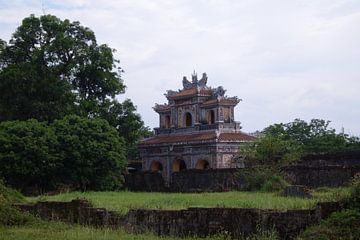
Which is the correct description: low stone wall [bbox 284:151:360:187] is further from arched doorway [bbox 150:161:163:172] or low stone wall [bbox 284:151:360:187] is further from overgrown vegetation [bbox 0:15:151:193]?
arched doorway [bbox 150:161:163:172]

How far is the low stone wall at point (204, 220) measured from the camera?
13.9 meters

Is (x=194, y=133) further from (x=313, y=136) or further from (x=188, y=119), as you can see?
(x=313, y=136)

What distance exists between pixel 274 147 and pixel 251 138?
14.6 meters

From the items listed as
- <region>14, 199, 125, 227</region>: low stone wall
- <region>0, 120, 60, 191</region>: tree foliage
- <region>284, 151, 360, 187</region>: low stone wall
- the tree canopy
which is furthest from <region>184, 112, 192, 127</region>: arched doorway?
<region>14, 199, 125, 227</region>: low stone wall

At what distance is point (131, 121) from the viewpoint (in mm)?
43000

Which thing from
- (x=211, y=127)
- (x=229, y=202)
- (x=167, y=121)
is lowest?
(x=229, y=202)

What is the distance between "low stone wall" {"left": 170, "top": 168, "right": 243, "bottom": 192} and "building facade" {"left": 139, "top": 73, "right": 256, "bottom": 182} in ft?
27.7

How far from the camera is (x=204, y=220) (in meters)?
15.2

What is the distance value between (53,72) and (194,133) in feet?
46.2

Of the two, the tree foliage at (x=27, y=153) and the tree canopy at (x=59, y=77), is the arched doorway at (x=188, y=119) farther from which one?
the tree foliage at (x=27, y=153)

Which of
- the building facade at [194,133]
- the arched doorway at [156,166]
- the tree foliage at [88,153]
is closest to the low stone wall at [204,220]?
the tree foliage at [88,153]

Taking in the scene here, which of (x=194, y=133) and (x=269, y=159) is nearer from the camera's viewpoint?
(x=269, y=159)

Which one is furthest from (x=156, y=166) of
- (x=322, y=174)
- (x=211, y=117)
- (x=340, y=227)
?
(x=340, y=227)

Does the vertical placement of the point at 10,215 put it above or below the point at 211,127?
below
